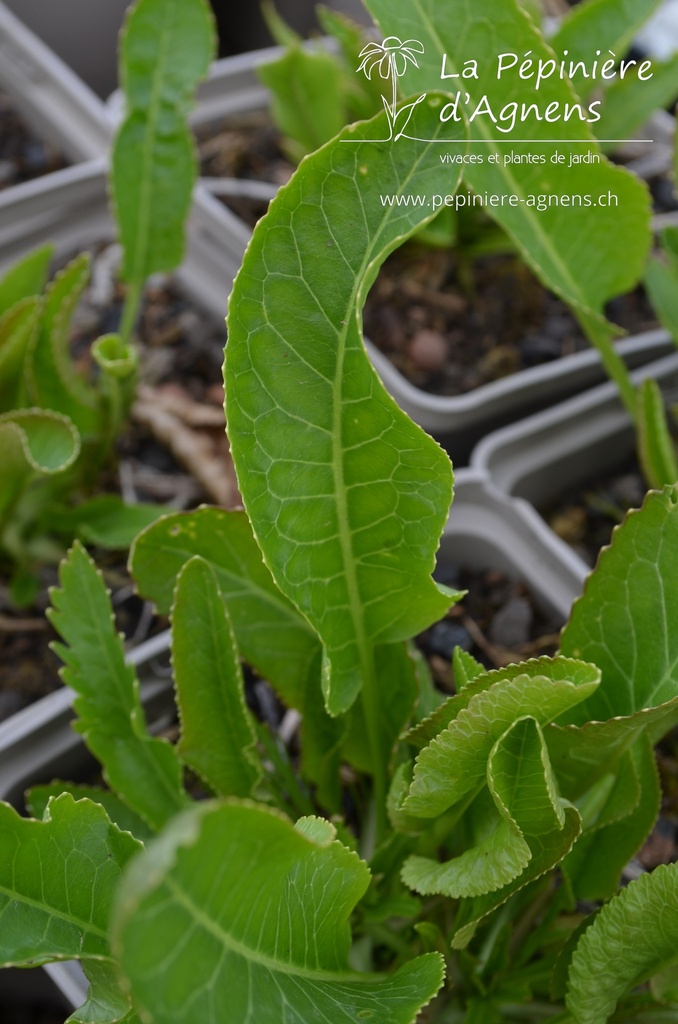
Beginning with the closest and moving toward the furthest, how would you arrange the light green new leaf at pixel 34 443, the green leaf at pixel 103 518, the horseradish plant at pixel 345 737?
the horseradish plant at pixel 345 737
the light green new leaf at pixel 34 443
the green leaf at pixel 103 518

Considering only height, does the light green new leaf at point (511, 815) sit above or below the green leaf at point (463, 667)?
below

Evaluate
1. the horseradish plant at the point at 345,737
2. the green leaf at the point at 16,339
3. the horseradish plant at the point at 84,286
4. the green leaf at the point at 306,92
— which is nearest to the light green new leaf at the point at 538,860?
the horseradish plant at the point at 345,737

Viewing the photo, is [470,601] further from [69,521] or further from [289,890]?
[289,890]

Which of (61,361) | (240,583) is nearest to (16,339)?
(61,361)

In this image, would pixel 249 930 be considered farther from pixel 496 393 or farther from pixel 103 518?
pixel 496 393

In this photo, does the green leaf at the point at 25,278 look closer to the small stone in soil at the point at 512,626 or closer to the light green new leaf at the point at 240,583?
the light green new leaf at the point at 240,583
